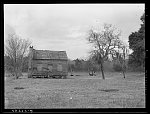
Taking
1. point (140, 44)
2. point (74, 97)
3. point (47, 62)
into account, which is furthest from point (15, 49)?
point (47, 62)

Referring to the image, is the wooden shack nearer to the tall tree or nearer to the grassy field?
the grassy field

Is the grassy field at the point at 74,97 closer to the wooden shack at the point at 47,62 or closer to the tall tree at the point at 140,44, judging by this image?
the tall tree at the point at 140,44

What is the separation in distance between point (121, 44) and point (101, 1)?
555cm

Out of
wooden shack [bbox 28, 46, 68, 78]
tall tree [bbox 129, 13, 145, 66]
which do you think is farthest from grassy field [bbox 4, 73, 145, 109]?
wooden shack [bbox 28, 46, 68, 78]

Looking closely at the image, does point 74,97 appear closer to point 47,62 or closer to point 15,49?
point 15,49

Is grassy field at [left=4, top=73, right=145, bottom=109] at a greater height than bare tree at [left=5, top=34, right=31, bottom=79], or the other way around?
bare tree at [left=5, top=34, right=31, bottom=79]

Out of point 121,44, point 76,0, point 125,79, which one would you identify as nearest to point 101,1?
point 76,0

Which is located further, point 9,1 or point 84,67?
point 84,67

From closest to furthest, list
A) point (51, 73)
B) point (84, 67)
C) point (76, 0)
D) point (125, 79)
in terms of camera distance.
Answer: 1. point (76, 0)
2. point (84, 67)
3. point (125, 79)
4. point (51, 73)

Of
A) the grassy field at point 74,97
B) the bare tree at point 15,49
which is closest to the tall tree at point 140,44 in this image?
the grassy field at point 74,97

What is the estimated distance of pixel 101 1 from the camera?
2.19 meters

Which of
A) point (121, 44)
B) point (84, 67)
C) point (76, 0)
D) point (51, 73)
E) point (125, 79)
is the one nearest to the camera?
point (76, 0)
